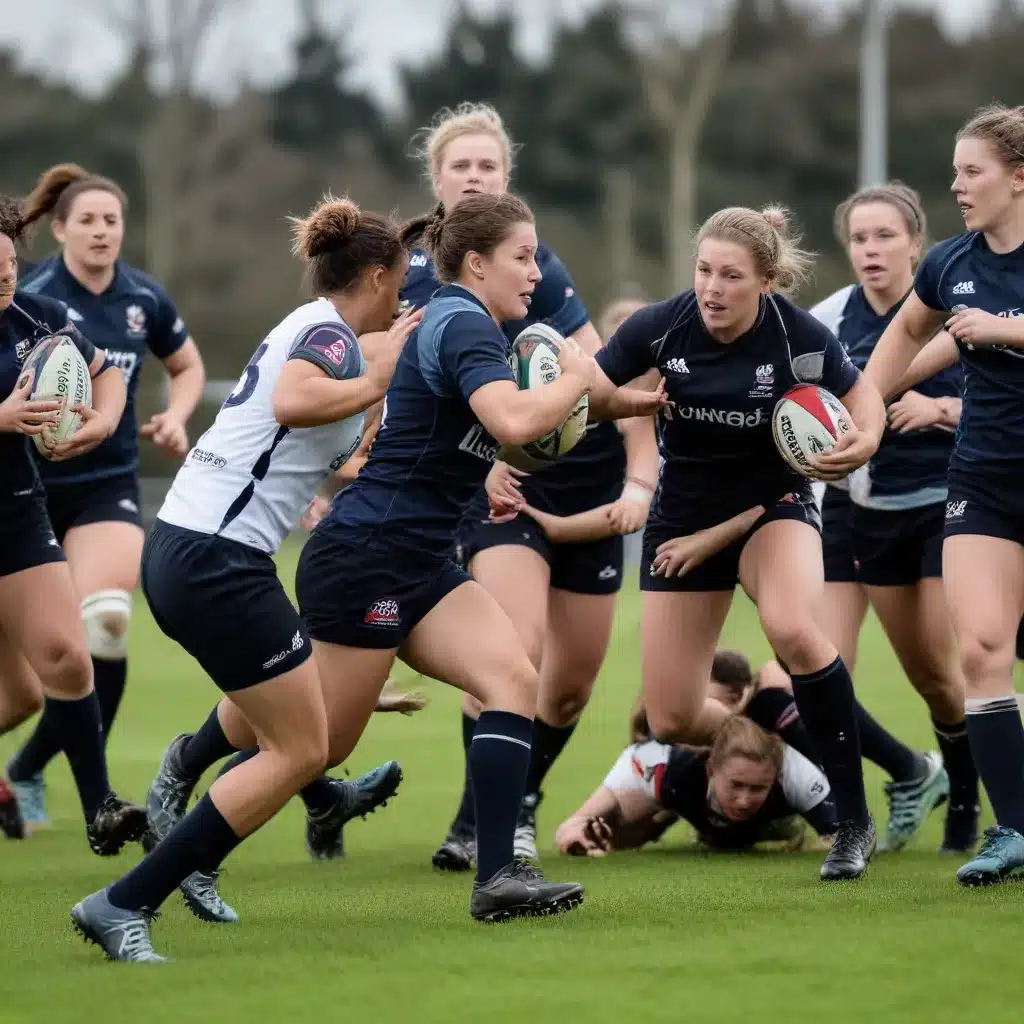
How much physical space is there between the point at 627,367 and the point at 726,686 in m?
1.69

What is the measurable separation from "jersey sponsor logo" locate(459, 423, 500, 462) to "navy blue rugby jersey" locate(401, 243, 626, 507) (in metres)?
1.46

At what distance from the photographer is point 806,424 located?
18.2 ft

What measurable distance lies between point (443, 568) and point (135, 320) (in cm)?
303

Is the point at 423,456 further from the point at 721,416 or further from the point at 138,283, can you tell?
the point at 138,283

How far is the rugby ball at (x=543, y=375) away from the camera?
200 inches

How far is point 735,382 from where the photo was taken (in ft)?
18.7

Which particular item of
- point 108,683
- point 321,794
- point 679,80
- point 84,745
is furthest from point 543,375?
point 679,80

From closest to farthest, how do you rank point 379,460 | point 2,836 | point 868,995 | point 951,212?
point 868,995 → point 379,460 → point 2,836 → point 951,212

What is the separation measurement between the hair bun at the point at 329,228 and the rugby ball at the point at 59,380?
4.57ft

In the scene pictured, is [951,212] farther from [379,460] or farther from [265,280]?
[379,460]

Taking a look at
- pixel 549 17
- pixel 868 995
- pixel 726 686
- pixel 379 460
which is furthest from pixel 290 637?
pixel 549 17

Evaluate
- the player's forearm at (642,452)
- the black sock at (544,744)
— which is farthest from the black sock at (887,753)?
the player's forearm at (642,452)

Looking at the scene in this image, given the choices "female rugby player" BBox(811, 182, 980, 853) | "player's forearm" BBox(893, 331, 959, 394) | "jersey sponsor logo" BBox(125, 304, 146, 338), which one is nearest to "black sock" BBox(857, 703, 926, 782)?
"female rugby player" BBox(811, 182, 980, 853)

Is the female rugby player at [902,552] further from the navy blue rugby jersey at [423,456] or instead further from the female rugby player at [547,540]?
the navy blue rugby jersey at [423,456]
